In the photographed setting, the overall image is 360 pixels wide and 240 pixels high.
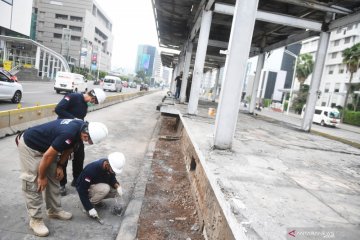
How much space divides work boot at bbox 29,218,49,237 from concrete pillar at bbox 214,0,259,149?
11.7 feet

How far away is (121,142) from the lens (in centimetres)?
903

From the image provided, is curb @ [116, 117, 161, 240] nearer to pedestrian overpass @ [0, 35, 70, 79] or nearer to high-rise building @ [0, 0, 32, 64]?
pedestrian overpass @ [0, 35, 70, 79]

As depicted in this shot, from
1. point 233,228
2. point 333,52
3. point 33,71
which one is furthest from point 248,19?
point 333,52

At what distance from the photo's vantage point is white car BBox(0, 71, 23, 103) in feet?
38.9

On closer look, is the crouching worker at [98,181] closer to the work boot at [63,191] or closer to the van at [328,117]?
the work boot at [63,191]

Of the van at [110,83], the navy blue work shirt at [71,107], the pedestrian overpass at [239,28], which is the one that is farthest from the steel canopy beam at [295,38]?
the van at [110,83]

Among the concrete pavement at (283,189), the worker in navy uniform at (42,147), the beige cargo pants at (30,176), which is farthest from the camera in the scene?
the beige cargo pants at (30,176)

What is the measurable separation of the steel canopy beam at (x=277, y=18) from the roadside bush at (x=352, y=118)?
2947 cm

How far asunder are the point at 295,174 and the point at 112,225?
130 inches

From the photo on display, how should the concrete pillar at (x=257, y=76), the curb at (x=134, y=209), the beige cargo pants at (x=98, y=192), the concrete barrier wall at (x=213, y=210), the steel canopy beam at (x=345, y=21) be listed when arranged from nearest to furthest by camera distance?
1. the concrete barrier wall at (x=213, y=210)
2. the curb at (x=134, y=209)
3. the beige cargo pants at (x=98, y=192)
4. the steel canopy beam at (x=345, y=21)
5. the concrete pillar at (x=257, y=76)

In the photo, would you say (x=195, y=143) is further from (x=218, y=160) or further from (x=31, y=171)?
(x=31, y=171)

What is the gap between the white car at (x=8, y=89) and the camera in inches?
467

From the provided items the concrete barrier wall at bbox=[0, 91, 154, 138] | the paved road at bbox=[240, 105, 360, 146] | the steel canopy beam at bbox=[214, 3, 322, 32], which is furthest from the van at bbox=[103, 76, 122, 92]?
the steel canopy beam at bbox=[214, 3, 322, 32]

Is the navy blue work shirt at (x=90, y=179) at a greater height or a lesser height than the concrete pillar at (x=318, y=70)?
lesser
